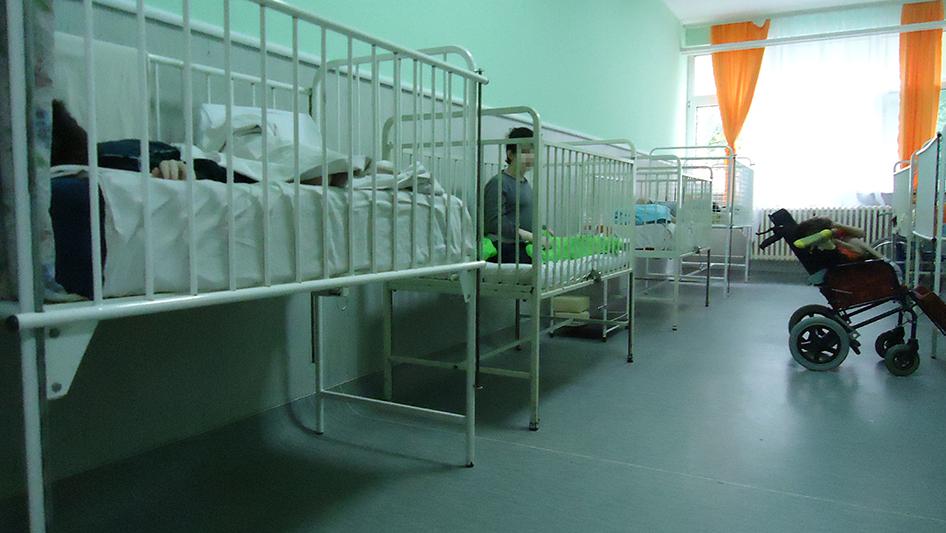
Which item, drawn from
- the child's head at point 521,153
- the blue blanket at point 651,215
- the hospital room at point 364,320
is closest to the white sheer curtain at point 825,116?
the hospital room at point 364,320

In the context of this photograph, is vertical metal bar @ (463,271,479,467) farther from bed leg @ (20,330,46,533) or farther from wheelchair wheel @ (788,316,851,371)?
wheelchair wheel @ (788,316,851,371)

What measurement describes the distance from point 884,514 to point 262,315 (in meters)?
1.70

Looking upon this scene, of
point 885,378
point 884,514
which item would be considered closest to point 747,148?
point 885,378

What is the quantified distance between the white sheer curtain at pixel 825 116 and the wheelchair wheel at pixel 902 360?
404cm

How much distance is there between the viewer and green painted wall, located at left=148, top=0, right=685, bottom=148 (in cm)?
237

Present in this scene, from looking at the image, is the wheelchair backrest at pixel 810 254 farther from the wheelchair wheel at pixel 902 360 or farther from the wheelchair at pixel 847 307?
the wheelchair wheel at pixel 902 360

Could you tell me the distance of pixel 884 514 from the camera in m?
1.48

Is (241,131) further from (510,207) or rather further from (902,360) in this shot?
(902,360)

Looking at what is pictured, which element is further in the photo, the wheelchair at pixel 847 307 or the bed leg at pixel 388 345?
the wheelchair at pixel 847 307

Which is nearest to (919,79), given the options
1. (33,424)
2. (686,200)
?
(686,200)

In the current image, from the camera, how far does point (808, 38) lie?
6.35 m

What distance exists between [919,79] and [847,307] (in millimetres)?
4407

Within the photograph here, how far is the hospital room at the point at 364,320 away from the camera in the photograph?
0.87m

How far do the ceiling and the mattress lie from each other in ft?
19.2
